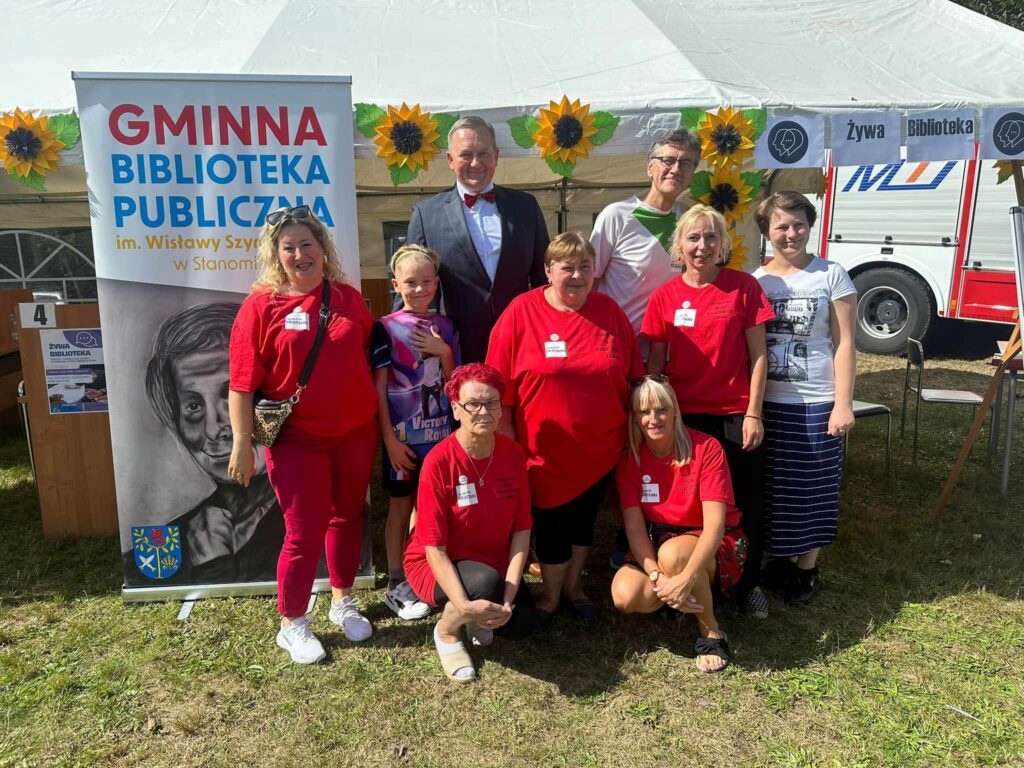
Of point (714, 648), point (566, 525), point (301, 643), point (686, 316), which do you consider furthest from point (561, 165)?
point (301, 643)

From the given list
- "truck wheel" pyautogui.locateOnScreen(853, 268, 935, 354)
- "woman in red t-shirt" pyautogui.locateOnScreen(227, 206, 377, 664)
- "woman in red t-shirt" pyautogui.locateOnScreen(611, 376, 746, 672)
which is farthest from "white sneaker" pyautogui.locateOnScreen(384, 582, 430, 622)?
"truck wheel" pyautogui.locateOnScreen(853, 268, 935, 354)

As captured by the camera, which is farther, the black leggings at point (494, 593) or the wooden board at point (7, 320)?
the wooden board at point (7, 320)

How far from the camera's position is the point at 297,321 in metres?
2.66

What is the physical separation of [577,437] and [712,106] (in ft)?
6.49

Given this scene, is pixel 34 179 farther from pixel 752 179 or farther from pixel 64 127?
pixel 752 179

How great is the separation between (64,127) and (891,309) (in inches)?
353

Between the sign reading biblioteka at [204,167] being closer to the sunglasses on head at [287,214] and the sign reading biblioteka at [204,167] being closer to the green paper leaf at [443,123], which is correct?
the sunglasses on head at [287,214]

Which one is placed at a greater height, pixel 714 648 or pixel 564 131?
pixel 564 131

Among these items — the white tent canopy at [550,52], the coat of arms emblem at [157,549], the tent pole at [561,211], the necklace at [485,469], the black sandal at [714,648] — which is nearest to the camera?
the necklace at [485,469]

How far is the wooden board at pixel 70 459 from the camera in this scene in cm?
373

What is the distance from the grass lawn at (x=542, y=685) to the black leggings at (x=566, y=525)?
333 millimetres

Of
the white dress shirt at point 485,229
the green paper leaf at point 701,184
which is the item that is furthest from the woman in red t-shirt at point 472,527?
the green paper leaf at point 701,184

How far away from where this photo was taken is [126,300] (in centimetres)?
303

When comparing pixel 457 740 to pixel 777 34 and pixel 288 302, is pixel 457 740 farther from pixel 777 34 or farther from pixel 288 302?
pixel 777 34
